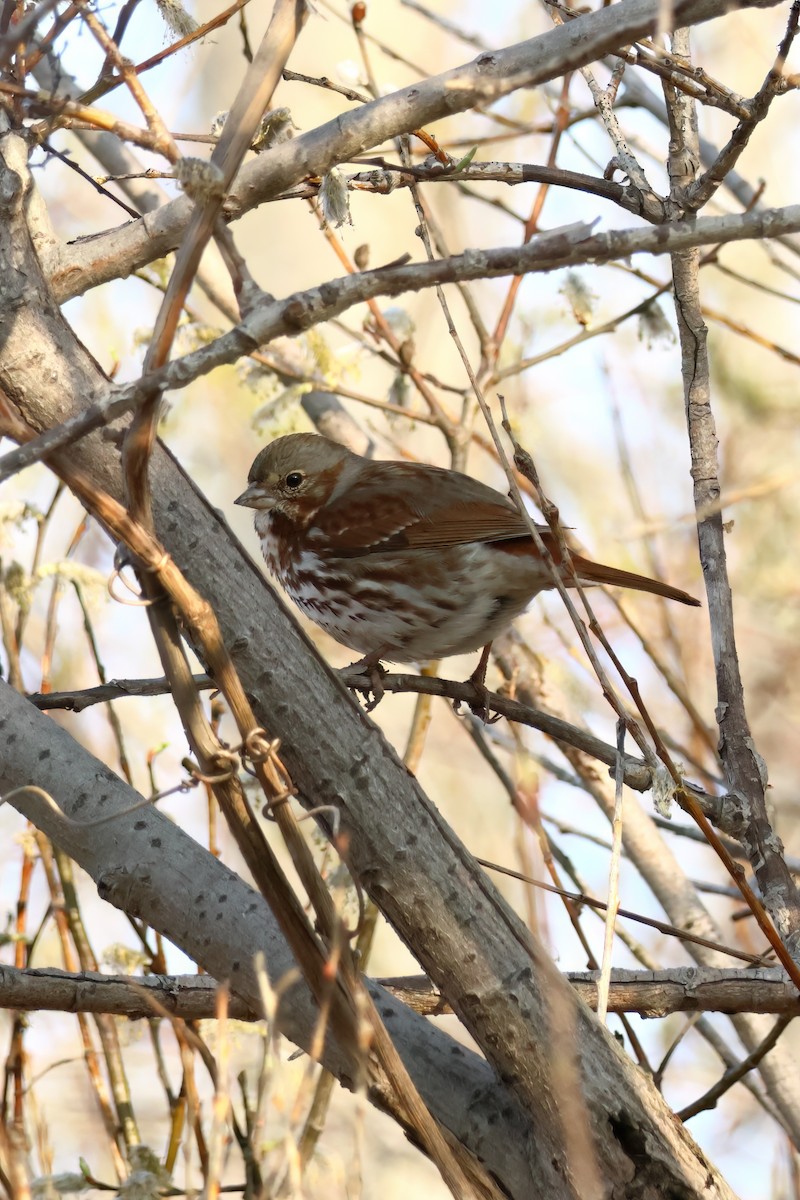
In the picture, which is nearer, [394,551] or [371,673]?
[371,673]

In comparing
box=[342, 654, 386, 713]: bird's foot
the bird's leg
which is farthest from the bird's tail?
box=[342, 654, 386, 713]: bird's foot

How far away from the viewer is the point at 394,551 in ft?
11.8

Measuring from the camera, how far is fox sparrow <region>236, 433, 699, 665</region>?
3488 millimetres

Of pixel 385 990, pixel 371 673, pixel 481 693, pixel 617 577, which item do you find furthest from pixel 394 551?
pixel 385 990

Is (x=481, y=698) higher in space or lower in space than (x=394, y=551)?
lower

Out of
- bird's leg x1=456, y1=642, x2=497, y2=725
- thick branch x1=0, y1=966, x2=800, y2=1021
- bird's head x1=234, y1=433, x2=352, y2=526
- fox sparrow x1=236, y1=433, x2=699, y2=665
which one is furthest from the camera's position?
bird's head x1=234, y1=433, x2=352, y2=526

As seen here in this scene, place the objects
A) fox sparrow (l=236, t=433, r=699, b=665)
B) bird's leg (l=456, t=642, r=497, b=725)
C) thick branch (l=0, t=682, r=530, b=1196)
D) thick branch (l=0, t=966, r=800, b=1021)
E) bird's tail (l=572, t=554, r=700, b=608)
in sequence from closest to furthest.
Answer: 1. thick branch (l=0, t=682, r=530, b=1196)
2. thick branch (l=0, t=966, r=800, b=1021)
3. bird's leg (l=456, t=642, r=497, b=725)
4. bird's tail (l=572, t=554, r=700, b=608)
5. fox sparrow (l=236, t=433, r=699, b=665)

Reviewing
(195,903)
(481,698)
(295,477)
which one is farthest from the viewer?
(295,477)

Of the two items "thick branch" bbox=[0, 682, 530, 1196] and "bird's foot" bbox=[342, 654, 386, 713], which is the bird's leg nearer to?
"bird's foot" bbox=[342, 654, 386, 713]

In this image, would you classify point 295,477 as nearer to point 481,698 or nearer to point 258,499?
point 258,499

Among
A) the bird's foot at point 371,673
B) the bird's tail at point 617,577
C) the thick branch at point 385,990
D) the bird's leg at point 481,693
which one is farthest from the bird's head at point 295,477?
the thick branch at point 385,990

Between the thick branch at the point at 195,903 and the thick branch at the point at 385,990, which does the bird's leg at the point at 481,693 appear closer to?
the thick branch at the point at 385,990

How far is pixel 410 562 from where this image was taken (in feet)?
11.7

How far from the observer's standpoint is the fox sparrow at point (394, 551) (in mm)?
3488
